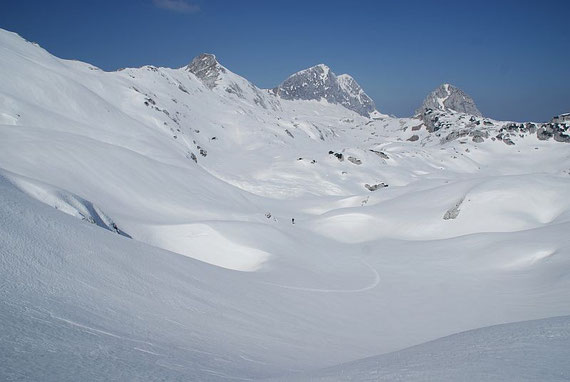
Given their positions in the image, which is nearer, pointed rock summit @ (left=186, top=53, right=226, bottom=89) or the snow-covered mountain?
the snow-covered mountain

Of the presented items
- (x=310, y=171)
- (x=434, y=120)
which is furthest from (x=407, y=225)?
(x=434, y=120)

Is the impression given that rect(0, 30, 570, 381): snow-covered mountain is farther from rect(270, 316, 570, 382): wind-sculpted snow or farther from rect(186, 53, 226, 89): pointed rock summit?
rect(186, 53, 226, 89): pointed rock summit

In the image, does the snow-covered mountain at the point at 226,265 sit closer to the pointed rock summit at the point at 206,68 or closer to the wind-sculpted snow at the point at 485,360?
the wind-sculpted snow at the point at 485,360

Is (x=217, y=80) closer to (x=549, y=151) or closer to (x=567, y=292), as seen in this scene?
(x=549, y=151)

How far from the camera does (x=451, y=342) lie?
698 centimetres

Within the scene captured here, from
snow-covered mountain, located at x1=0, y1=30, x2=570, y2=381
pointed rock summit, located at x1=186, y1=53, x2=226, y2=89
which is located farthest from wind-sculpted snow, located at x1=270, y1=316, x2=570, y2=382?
pointed rock summit, located at x1=186, y1=53, x2=226, y2=89

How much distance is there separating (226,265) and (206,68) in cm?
16325

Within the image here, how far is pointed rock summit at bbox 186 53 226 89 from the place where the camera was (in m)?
161

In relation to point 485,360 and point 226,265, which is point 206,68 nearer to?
point 226,265

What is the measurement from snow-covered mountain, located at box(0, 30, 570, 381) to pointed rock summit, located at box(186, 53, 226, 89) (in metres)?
103

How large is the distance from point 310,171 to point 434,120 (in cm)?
9867

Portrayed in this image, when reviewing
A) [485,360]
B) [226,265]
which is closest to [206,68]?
[226,265]

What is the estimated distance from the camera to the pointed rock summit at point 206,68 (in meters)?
161

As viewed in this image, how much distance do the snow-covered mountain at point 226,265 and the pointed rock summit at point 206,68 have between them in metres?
103
